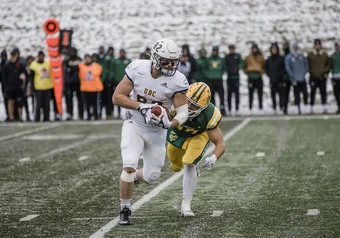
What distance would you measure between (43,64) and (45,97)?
795 mm

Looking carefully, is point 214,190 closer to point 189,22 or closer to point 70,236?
point 70,236

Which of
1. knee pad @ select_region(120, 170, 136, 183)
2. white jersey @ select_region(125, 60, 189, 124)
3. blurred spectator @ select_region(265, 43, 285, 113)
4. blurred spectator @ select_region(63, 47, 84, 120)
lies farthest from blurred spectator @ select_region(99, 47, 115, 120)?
knee pad @ select_region(120, 170, 136, 183)

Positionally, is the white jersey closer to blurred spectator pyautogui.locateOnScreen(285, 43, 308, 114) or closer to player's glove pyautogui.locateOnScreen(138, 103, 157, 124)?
player's glove pyautogui.locateOnScreen(138, 103, 157, 124)

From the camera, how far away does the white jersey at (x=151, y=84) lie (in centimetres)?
929

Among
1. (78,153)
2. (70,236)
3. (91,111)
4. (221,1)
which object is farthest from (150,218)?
(221,1)

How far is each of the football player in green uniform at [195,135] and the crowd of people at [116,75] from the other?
15.1 m

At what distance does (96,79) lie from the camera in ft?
82.0

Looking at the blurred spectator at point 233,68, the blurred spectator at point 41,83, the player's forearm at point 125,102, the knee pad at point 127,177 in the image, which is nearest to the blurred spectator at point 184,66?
the blurred spectator at point 233,68

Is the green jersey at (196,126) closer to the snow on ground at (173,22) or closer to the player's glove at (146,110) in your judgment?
the player's glove at (146,110)

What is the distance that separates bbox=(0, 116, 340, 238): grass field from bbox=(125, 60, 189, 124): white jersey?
1.07 meters

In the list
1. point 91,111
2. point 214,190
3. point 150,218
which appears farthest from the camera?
point 91,111

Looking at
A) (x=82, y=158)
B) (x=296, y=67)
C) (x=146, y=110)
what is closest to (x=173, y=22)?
(x=296, y=67)

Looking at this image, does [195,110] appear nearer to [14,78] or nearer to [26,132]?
[26,132]

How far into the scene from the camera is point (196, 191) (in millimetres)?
11555
